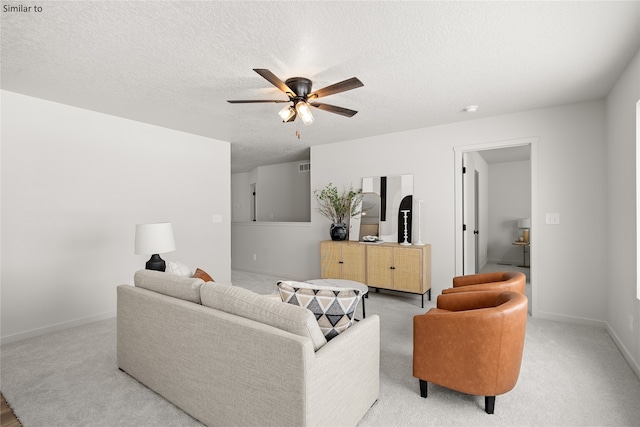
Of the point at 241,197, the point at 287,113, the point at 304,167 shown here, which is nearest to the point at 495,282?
the point at 287,113

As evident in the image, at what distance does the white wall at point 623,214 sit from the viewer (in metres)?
2.41

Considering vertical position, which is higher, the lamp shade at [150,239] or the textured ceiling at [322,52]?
the textured ceiling at [322,52]

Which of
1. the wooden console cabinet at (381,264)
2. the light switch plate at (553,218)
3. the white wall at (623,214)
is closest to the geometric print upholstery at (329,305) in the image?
the white wall at (623,214)

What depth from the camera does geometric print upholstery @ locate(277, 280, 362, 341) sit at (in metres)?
1.74

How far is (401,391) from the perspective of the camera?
2.12 m

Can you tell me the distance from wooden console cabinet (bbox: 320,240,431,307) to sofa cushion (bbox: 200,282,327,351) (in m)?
2.75

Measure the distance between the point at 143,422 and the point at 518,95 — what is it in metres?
4.08

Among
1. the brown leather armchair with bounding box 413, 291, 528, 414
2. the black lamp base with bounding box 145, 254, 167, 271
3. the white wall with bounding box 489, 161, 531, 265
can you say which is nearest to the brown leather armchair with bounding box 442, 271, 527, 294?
the brown leather armchair with bounding box 413, 291, 528, 414

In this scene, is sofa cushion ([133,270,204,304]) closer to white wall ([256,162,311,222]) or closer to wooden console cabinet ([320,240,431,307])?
wooden console cabinet ([320,240,431,307])

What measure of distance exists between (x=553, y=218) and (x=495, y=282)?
153 centimetres

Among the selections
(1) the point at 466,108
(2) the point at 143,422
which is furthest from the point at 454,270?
(2) the point at 143,422

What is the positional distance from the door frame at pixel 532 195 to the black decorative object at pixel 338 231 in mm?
1603

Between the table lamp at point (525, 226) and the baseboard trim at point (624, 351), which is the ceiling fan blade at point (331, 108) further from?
the table lamp at point (525, 226)

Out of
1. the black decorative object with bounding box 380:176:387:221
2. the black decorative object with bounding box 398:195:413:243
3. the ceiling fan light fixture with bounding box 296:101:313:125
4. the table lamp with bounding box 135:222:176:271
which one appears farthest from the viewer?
the black decorative object with bounding box 380:176:387:221
